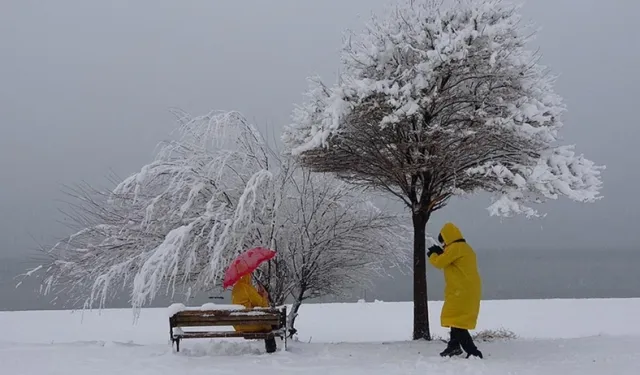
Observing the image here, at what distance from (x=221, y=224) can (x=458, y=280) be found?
16.4 ft

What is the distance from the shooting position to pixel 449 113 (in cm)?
1127

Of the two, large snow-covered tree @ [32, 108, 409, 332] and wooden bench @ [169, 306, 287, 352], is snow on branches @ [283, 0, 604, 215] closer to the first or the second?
large snow-covered tree @ [32, 108, 409, 332]

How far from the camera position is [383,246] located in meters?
13.2

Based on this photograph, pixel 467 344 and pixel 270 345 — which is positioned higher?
pixel 467 344

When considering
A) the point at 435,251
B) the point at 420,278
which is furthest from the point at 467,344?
the point at 420,278

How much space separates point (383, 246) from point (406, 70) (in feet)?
13.9

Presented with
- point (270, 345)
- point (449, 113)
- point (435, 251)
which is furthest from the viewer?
point (449, 113)

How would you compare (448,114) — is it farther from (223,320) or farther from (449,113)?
(223,320)

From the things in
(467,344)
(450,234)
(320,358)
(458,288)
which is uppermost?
(450,234)

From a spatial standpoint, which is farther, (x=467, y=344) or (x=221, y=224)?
(x=221, y=224)

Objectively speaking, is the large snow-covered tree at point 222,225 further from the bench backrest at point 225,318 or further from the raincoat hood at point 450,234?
the raincoat hood at point 450,234

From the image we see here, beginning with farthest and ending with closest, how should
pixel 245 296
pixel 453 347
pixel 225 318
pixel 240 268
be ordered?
pixel 245 296, pixel 240 268, pixel 225 318, pixel 453 347

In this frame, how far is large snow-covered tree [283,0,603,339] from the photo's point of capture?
10.2 meters

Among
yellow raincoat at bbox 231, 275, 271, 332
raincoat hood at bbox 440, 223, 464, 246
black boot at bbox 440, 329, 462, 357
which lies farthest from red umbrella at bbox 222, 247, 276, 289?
black boot at bbox 440, 329, 462, 357
